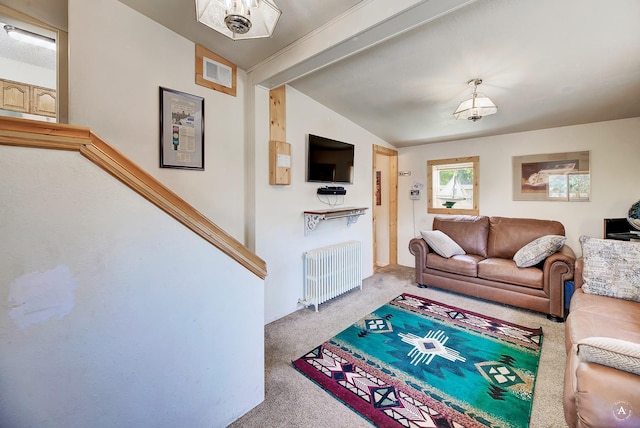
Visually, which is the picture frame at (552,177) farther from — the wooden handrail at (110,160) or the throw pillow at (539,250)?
the wooden handrail at (110,160)

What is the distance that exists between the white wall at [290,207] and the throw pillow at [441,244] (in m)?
1.20

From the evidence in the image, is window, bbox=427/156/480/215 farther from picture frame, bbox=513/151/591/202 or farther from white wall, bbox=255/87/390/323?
white wall, bbox=255/87/390/323

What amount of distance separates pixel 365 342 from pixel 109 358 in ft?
6.31

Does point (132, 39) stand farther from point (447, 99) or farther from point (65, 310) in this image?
point (447, 99)

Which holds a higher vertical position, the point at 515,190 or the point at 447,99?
the point at 447,99

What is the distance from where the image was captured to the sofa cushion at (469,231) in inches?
150

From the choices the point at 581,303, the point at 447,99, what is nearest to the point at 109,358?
the point at 581,303

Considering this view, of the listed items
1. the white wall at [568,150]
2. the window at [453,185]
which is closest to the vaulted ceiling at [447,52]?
the white wall at [568,150]

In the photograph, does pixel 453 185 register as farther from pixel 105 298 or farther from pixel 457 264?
pixel 105 298

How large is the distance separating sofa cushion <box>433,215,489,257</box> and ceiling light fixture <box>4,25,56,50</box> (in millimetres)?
4941

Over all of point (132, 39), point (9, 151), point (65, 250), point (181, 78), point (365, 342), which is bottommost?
point (365, 342)

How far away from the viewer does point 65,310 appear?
95 cm

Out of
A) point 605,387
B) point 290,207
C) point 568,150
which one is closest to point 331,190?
point 290,207

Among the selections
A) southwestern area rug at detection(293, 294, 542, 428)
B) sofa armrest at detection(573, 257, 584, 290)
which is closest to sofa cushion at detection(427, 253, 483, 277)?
southwestern area rug at detection(293, 294, 542, 428)
